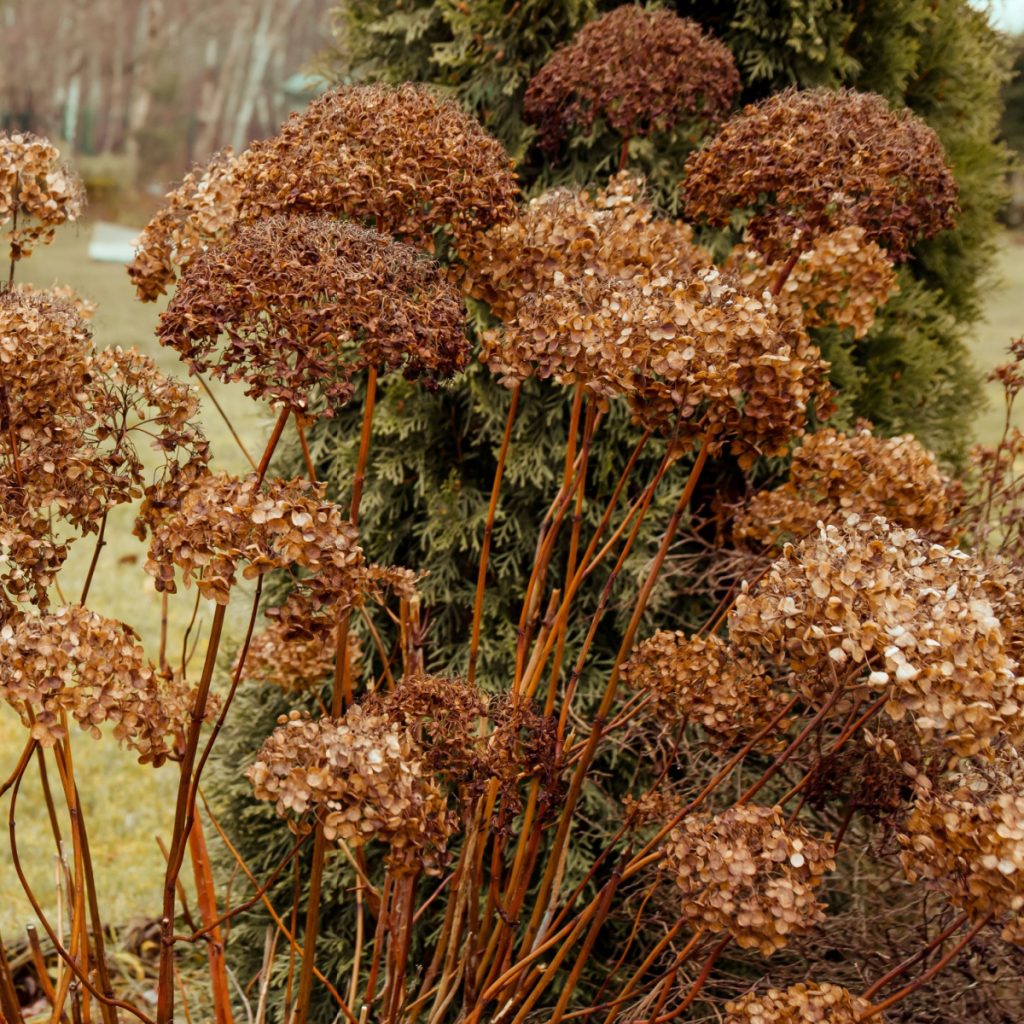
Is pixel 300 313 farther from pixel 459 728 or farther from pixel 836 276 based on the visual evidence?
pixel 836 276

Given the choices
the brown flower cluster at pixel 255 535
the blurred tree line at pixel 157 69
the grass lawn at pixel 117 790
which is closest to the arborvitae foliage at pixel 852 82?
the grass lawn at pixel 117 790

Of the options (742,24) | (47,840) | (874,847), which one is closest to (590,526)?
(874,847)

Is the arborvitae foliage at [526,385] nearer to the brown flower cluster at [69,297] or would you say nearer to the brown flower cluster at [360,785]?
the brown flower cluster at [69,297]

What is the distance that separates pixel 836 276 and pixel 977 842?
1037 millimetres

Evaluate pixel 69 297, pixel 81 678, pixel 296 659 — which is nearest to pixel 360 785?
pixel 81 678

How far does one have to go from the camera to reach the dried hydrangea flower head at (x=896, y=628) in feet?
4.61

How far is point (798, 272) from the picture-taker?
2.08m

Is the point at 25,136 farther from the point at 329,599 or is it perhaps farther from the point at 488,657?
the point at 488,657

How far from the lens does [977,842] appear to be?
1.43 m

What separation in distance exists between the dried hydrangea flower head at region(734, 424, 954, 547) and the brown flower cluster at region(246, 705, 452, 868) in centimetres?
96

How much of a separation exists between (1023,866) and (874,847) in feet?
4.62

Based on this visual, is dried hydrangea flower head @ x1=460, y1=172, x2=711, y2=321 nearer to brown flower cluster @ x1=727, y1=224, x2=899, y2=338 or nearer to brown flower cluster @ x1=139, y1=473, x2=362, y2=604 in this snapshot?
brown flower cluster @ x1=727, y1=224, x2=899, y2=338

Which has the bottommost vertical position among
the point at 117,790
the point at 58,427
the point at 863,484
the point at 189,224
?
the point at 117,790

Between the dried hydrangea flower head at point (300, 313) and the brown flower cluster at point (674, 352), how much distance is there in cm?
17
